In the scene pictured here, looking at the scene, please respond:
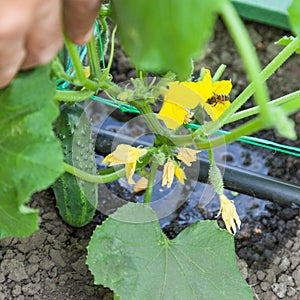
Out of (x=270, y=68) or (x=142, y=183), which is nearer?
(x=270, y=68)

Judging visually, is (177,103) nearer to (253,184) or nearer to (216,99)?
(216,99)

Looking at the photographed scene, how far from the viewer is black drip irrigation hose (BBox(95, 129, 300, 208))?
155cm

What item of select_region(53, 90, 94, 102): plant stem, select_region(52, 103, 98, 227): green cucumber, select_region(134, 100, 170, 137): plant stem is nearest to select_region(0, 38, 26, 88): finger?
select_region(53, 90, 94, 102): plant stem

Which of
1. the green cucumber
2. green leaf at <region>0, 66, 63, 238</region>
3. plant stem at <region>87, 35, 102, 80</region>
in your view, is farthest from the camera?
the green cucumber

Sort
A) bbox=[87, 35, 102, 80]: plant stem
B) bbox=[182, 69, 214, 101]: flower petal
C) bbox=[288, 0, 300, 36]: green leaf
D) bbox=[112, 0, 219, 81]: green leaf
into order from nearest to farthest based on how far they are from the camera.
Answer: bbox=[112, 0, 219, 81]: green leaf
bbox=[288, 0, 300, 36]: green leaf
bbox=[87, 35, 102, 80]: plant stem
bbox=[182, 69, 214, 101]: flower petal

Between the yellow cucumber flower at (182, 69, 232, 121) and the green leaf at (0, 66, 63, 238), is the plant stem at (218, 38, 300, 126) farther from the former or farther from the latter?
the green leaf at (0, 66, 63, 238)

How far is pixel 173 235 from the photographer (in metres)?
1.69

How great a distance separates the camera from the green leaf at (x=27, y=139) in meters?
0.88

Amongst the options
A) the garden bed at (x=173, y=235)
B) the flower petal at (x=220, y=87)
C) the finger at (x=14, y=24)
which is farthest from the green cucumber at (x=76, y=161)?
the finger at (x=14, y=24)

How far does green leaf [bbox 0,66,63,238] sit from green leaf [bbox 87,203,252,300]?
33cm

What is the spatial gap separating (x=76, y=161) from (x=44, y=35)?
2.11ft

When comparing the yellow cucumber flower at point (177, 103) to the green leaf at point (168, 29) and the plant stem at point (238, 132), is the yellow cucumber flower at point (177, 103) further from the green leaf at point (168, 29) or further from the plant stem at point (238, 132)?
the green leaf at point (168, 29)

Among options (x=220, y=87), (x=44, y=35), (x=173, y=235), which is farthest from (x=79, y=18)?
(x=173, y=235)

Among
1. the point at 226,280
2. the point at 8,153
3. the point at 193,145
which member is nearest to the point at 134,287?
the point at 226,280
